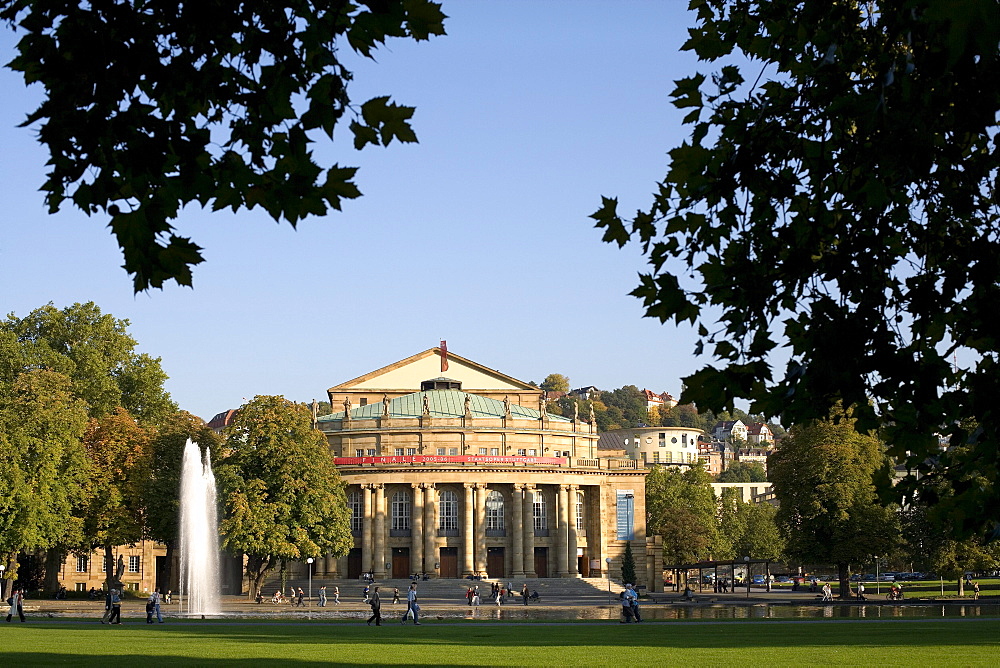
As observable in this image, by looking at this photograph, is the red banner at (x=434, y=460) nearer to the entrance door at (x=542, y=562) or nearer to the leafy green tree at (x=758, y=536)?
the entrance door at (x=542, y=562)

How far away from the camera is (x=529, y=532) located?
356 feet

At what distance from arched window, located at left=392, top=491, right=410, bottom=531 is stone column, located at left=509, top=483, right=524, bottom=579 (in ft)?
29.5

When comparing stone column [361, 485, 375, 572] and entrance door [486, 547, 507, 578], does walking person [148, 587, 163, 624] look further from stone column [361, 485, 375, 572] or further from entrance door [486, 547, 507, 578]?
entrance door [486, 547, 507, 578]

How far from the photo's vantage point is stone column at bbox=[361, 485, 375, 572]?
4186 inches

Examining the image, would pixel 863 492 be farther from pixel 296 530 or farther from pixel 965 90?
pixel 965 90

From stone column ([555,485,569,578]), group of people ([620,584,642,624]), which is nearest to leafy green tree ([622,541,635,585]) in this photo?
stone column ([555,485,569,578])

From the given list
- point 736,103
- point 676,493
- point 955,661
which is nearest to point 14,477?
point 955,661

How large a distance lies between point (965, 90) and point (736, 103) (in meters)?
3.03

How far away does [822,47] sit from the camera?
1224cm

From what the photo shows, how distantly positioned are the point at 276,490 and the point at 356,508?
26.0 m

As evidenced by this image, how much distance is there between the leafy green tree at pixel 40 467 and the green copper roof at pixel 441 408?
39.3 meters

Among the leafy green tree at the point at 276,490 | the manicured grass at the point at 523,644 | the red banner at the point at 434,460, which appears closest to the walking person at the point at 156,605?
the manicured grass at the point at 523,644

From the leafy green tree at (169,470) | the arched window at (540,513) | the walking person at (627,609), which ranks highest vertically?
the leafy green tree at (169,470)

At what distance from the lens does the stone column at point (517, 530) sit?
10794 cm
